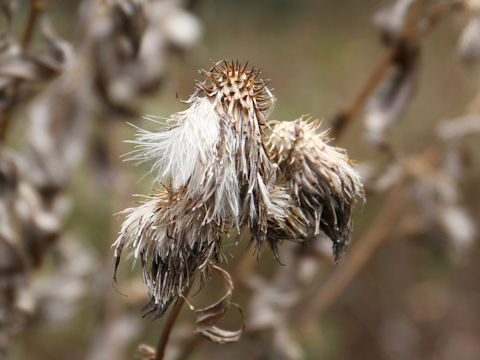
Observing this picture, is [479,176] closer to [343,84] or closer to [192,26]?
[343,84]

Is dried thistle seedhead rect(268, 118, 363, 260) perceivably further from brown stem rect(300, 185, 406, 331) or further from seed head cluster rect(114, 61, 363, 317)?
brown stem rect(300, 185, 406, 331)

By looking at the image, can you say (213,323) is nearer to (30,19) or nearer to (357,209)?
(30,19)

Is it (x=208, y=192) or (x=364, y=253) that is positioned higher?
(x=364, y=253)

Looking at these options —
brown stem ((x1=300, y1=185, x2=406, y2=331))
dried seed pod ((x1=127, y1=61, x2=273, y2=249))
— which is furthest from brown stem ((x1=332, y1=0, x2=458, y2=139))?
dried seed pod ((x1=127, y1=61, x2=273, y2=249))

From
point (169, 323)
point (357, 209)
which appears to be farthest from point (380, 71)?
point (357, 209)

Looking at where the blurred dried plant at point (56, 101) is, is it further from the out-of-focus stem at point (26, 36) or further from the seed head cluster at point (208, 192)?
the seed head cluster at point (208, 192)

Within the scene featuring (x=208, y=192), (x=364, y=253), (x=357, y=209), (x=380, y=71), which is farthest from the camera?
(x=357, y=209)

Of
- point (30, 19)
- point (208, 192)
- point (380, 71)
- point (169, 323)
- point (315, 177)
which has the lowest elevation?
point (169, 323)

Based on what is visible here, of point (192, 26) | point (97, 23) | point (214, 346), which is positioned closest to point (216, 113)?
point (97, 23)

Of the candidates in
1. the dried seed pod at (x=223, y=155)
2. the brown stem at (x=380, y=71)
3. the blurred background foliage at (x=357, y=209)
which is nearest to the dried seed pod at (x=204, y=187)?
the dried seed pod at (x=223, y=155)
